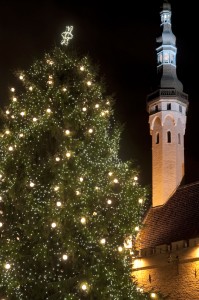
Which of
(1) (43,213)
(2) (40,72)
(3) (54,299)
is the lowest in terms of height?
(3) (54,299)

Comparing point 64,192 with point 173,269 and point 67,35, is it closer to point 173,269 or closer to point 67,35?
point 67,35

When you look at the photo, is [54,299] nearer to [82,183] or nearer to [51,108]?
[82,183]

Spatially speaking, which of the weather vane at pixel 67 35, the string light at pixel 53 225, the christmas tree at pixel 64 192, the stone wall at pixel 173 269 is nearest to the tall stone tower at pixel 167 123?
the stone wall at pixel 173 269

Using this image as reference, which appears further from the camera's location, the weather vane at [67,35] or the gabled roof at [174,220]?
the gabled roof at [174,220]

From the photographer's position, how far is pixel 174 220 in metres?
26.4

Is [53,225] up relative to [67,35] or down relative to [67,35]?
down

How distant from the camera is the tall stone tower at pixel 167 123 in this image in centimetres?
3055

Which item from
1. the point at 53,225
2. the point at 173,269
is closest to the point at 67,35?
the point at 53,225

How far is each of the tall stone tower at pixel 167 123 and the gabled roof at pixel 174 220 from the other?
146 cm

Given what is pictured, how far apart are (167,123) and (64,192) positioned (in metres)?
17.1

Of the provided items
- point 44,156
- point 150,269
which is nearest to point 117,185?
point 44,156

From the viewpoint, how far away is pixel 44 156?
15.8 m

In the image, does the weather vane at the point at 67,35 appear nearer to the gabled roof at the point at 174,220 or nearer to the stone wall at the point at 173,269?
the stone wall at the point at 173,269

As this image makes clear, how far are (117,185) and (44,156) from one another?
2128mm
